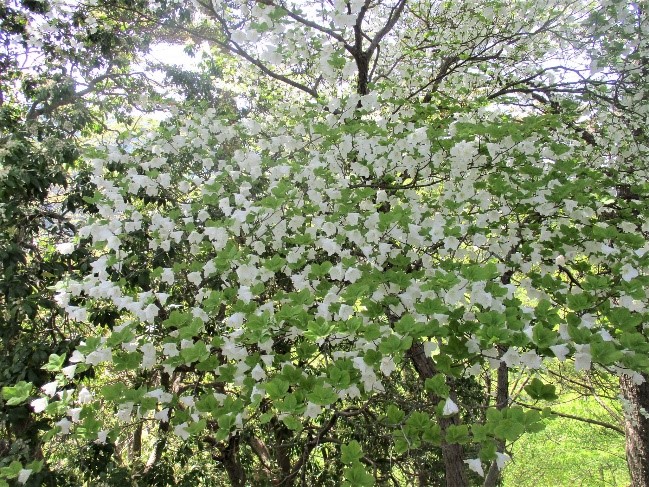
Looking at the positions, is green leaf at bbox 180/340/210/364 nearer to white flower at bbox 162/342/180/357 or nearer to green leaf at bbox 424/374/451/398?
white flower at bbox 162/342/180/357

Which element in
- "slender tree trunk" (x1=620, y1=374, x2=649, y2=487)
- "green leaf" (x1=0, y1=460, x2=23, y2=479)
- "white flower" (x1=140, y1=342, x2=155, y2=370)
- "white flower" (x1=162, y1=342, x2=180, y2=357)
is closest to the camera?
"green leaf" (x1=0, y1=460, x2=23, y2=479)

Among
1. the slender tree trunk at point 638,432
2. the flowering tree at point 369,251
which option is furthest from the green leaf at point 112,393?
the slender tree trunk at point 638,432

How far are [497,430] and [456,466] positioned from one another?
2.90 metres

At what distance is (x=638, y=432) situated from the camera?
536 centimetres

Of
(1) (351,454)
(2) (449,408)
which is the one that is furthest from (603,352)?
(1) (351,454)

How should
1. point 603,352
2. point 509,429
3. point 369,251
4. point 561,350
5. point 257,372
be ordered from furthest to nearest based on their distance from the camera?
point 369,251 → point 257,372 → point 561,350 → point 603,352 → point 509,429

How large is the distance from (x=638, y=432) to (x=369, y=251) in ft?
15.4

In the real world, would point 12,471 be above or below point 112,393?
below

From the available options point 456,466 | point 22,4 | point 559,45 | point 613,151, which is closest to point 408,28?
point 559,45

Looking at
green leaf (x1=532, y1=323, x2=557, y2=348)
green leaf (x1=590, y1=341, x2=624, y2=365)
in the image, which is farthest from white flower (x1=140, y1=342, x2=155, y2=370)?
green leaf (x1=590, y1=341, x2=624, y2=365)

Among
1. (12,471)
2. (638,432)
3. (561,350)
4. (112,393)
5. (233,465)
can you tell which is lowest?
(233,465)

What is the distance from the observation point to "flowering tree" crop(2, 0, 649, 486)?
1.98m

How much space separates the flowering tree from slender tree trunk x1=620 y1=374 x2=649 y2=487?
5.4 inches

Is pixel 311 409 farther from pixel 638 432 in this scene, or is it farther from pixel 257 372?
pixel 638 432
